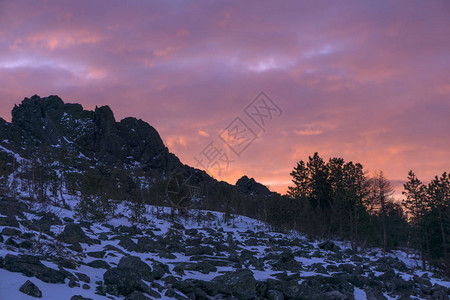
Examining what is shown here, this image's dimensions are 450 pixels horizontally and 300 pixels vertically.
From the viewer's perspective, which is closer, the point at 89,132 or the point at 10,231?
the point at 10,231

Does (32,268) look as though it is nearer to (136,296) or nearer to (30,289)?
(30,289)

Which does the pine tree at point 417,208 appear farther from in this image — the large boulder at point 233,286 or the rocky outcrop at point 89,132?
the rocky outcrop at point 89,132

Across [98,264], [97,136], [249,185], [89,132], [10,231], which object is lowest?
[98,264]

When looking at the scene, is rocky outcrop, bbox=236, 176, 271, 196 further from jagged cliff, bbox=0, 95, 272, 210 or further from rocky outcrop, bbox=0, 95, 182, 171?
rocky outcrop, bbox=0, 95, 182, 171

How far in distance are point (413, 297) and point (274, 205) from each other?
75.8ft

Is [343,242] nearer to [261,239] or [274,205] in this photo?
[274,205]

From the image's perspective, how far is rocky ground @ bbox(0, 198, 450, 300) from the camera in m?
9.04

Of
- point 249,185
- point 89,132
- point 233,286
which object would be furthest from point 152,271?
point 249,185

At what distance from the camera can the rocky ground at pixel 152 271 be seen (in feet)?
29.7

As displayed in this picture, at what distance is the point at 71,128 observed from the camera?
481ft

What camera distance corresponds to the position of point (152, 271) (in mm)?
12320

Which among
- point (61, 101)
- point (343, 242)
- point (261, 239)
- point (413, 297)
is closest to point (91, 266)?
point (413, 297)

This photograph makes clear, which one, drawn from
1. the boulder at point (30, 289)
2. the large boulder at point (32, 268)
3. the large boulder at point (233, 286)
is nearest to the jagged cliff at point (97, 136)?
the large boulder at point (233, 286)

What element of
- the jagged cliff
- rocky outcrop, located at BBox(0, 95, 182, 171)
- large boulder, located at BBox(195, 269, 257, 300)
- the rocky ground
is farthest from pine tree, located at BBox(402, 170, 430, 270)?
rocky outcrop, located at BBox(0, 95, 182, 171)
